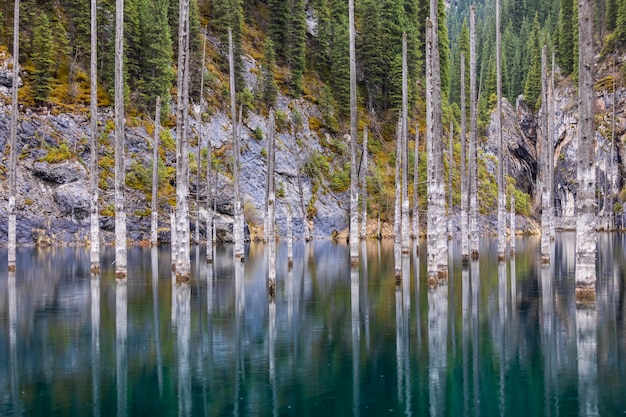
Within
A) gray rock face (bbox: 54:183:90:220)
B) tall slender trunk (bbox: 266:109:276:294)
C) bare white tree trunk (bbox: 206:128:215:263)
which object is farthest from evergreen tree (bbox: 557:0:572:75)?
tall slender trunk (bbox: 266:109:276:294)

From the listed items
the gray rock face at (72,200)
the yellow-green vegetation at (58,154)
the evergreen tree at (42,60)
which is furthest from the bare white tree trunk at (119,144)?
the evergreen tree at (42,60)

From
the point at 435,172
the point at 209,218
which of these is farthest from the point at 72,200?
the point at 435,172

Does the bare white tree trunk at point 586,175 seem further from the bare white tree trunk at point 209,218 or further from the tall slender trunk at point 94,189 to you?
the bare white tree trunk at point 209,218

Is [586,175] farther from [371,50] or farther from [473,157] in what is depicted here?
[371,50]

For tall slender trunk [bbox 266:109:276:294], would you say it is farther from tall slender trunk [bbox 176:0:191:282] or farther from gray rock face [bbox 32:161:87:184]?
gray rock face [bbox 32:161:87:184]

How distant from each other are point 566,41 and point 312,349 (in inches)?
4565

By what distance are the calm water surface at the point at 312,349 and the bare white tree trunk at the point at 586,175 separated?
118cm

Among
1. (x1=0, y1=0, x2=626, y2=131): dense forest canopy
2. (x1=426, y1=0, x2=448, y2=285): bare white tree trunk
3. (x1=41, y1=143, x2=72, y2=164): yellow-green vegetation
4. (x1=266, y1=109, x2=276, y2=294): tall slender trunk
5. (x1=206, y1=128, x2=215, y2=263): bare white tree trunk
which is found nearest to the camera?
(x1=266, y1=109, x2=276, y2=294): tall slender trunk

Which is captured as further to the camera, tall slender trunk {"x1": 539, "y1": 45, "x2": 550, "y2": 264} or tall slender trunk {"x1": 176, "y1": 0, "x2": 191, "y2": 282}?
tall slender trunk {"x1": 539, "y1": 45, "x2": 550, "y2": 264}

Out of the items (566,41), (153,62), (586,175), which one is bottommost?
(586,175)

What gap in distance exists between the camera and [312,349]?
52.0ft

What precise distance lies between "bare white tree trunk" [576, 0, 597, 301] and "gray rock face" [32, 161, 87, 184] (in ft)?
166

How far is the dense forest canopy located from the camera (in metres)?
69.4

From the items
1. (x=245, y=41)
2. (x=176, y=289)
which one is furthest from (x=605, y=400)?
(x=245, y=41)
